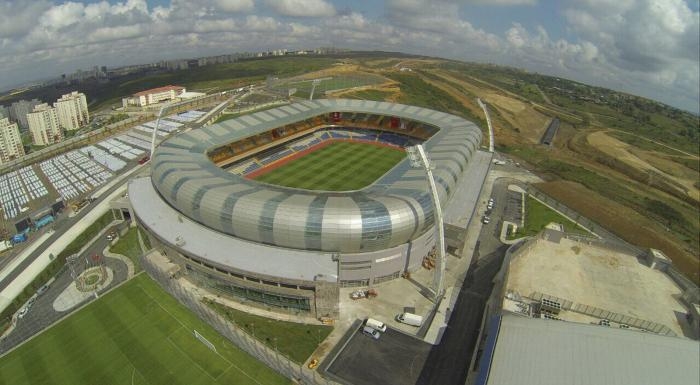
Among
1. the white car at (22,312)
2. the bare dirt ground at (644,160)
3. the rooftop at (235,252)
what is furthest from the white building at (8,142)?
the bare dirt ground at (644,160)

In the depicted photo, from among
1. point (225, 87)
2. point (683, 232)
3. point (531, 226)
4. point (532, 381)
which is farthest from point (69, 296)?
point (225, 87)

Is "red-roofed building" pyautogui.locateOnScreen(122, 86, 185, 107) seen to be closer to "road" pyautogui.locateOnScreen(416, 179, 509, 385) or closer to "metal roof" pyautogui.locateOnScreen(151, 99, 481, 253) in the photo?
"metal roof" pyautogui.locateOnScreen(151, 99, 481, 253)

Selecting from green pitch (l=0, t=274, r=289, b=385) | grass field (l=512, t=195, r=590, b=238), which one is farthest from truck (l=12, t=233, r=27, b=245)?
grass field (l=512, t=195, r=590, b=238)

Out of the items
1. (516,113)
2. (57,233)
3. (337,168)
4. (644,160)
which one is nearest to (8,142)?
(57,233)

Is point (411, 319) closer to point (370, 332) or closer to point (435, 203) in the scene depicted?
point (370, 332)

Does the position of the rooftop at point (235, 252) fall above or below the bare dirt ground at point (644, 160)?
above

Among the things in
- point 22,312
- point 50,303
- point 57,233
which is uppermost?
point 57,233

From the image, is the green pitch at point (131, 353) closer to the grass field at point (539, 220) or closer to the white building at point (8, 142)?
the grass field at point (539, 220)
